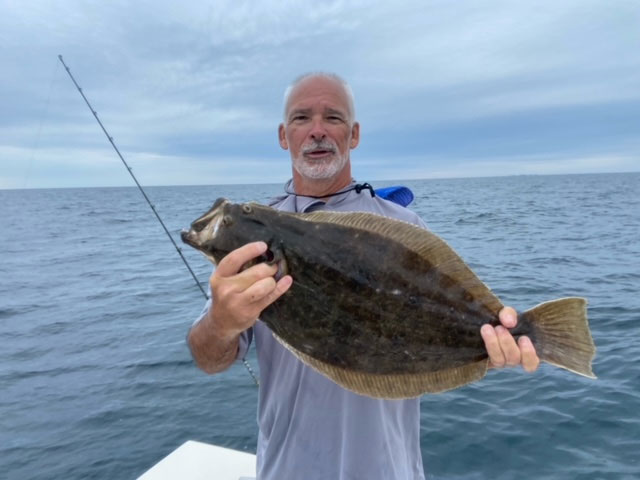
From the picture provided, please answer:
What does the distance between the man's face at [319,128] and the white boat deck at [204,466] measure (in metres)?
3.11

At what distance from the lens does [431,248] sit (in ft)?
7.72

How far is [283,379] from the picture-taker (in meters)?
2.85

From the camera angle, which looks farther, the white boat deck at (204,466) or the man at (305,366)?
the white boat deck at (204,466)

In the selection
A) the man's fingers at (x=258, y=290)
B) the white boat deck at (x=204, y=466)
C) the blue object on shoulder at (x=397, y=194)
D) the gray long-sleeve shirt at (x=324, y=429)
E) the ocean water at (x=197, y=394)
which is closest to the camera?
the man's fingers at (x=258, y=290)

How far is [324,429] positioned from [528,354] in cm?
115

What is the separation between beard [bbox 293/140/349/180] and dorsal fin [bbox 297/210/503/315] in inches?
31.0

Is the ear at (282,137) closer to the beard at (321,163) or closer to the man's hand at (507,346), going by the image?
the beard at (321,163)

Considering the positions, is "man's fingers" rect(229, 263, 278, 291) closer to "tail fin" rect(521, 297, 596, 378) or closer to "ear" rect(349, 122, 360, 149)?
"tail fin" rect(521, 297, 596, 378)

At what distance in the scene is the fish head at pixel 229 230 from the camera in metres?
2.39

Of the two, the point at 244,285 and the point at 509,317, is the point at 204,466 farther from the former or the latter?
the point at 509,317

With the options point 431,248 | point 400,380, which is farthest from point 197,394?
point 431,248

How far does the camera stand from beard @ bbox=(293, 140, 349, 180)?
3139 millimetres

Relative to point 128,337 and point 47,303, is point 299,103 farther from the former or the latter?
point 47,303

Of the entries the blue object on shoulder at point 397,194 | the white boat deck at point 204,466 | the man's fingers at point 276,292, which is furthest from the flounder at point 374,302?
the white boat deck at point 204,466
